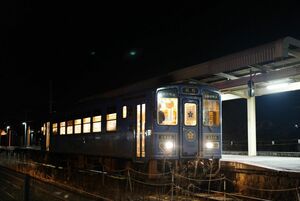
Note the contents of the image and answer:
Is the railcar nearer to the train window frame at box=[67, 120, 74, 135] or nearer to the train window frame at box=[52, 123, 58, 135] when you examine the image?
the train window frame at box=[67, 120, 74, 135]

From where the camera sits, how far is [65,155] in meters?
20.3

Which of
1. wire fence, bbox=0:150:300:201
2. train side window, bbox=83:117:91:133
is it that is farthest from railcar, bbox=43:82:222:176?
train side window, bbox=83:117:91:133

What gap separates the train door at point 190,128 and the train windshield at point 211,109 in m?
0.27

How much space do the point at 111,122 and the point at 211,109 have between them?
3.70 m

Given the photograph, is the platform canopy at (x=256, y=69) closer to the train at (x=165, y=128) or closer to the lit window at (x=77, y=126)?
the train at (x=165, y=128)

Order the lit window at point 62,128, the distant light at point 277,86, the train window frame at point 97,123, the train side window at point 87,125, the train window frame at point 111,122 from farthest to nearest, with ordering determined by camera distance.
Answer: the lit window at point 62,128 < the train side window at point 87,125 < the distant light at point 277,86 < the train window frame at point 97,123 < the train window frame at point 111,122

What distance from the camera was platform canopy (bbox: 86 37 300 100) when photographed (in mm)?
13389

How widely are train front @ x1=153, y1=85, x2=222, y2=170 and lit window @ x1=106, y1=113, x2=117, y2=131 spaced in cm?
242

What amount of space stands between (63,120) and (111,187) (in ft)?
25.2

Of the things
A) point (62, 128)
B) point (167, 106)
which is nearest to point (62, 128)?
point (62, 128)

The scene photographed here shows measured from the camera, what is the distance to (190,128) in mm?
12656

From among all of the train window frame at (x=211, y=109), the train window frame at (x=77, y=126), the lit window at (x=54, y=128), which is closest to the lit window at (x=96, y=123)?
the train window frame at (x=77, y=126)

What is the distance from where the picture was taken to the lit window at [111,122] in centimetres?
1420

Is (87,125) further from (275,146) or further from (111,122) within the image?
(275,146)
